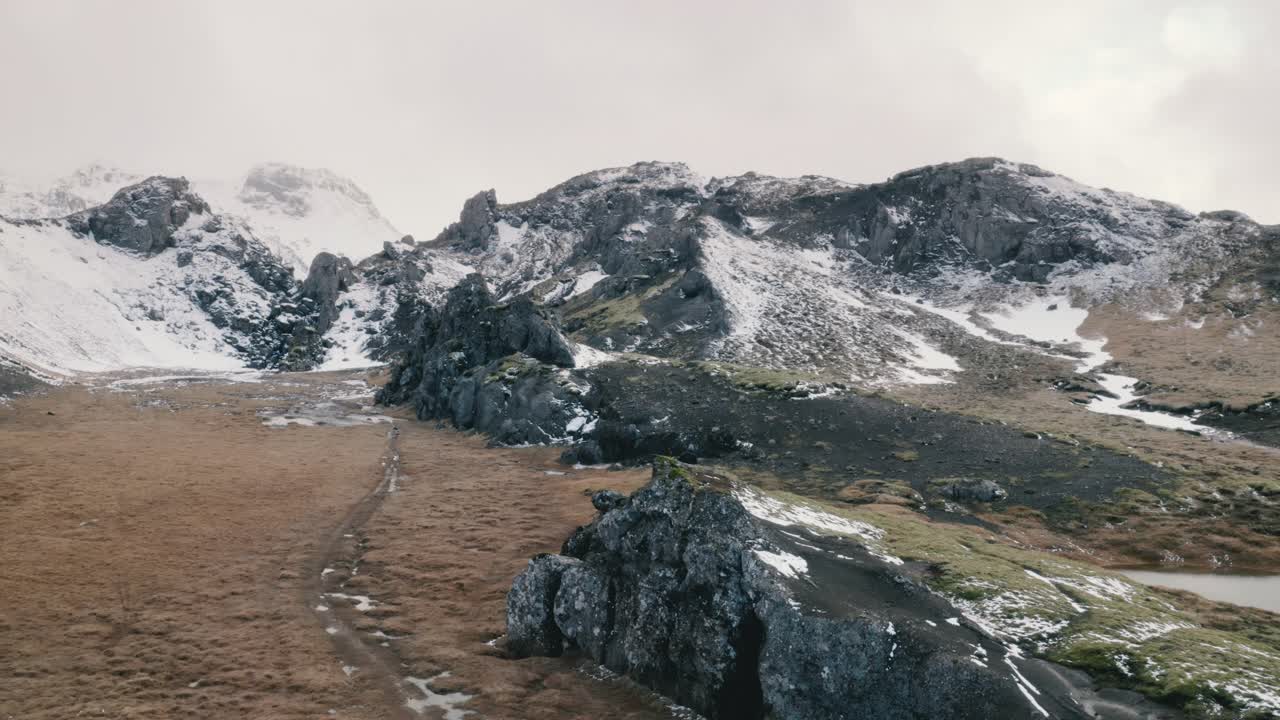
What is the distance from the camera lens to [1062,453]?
55.2 meters

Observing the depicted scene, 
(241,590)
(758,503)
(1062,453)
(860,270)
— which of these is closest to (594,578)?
(758,503)

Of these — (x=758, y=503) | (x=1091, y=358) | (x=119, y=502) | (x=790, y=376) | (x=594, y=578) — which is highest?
(x=1091, y=358)

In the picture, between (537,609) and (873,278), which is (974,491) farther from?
(873,278)

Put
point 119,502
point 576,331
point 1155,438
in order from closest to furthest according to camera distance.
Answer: point 119,502 < point 1155,438 < point 576,331

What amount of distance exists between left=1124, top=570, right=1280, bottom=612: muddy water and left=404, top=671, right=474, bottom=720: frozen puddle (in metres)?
34.4

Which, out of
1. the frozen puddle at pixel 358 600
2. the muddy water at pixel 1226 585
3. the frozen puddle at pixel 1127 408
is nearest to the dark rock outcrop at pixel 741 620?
the frozen puddle at pixel 358 600

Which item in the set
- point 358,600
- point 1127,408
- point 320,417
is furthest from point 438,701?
point 320,417

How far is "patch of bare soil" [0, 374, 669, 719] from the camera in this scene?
22.5 metres

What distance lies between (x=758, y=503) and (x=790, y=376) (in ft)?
187

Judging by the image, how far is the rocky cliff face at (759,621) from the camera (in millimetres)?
18016

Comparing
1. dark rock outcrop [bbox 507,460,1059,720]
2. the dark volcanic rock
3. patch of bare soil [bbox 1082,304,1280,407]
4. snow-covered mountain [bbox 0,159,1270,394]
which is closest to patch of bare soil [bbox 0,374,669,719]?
dark rock outcrop [bbox 507,460,1059,720]

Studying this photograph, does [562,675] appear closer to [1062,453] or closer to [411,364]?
[1062,453]

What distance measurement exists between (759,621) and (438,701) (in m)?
11.7

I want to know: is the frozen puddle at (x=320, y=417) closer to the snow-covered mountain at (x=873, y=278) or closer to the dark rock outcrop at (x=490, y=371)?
the dark rock outcrop at (x=490, y=371)
